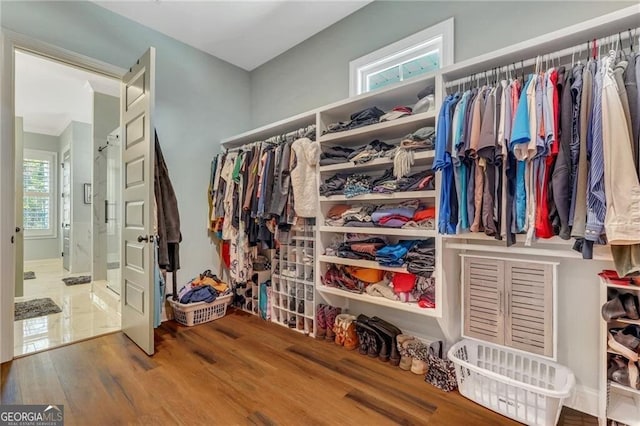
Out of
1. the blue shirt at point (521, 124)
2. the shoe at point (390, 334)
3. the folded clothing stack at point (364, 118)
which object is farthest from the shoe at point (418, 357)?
the folded clothing stack at point (364, 118)

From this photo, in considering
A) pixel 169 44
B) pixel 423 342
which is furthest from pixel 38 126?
pixel 423 342

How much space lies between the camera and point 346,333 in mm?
2430

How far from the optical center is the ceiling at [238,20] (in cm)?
271

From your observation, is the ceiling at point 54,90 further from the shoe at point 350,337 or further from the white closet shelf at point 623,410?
the white closet shelf at point 623,410

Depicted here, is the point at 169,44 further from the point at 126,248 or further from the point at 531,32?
the point at 531,32

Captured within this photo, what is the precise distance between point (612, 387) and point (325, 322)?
72.6 inches

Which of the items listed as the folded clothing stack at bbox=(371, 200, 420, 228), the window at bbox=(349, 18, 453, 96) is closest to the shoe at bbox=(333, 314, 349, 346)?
the folded clothing stack at bbox=(371, 200, 420, 228)

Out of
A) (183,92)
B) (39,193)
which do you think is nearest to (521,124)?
(183,92)

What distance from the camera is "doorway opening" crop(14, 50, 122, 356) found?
3.13m

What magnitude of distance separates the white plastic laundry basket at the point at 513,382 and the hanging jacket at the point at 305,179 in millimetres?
1488

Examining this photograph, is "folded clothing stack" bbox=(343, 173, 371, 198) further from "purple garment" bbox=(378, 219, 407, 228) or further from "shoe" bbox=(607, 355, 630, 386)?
"shoe" bbox=(607, 355, 630, 386)

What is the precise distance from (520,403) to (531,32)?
2.24 metres

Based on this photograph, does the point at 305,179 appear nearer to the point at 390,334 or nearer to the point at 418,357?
the point at 390,334

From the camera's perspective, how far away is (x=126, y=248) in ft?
8.81
